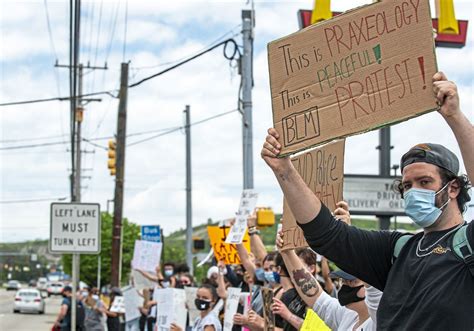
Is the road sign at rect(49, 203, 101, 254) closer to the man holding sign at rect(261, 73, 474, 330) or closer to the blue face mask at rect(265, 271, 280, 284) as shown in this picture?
the blue face mask at rect(265, 271, 280, 284)

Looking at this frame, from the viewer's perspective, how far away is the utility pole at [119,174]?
2589 centimetres

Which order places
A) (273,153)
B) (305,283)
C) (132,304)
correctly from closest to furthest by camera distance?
(273,153) → (305,283) → (132,304)

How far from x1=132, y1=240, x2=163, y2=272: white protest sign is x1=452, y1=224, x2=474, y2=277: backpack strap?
13.1 m

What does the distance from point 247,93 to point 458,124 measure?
13485 mm

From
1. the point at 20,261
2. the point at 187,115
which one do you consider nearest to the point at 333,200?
the point at 187,115

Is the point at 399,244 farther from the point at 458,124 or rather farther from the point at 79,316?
the point at 79,316

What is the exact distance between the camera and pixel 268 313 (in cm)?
676

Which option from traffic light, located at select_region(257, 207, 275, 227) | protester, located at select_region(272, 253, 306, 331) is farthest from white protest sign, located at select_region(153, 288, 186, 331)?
traffic light, located at select_region(257, 207, 275, 227)

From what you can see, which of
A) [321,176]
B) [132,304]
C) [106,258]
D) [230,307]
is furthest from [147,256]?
[106,258]

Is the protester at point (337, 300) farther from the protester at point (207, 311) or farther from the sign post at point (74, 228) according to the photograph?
the sign post at point (74, 228)

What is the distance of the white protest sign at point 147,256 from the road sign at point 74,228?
2.97 m

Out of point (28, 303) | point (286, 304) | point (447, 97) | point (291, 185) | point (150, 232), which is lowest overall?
point (28, 303)

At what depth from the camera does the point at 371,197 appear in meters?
20.1

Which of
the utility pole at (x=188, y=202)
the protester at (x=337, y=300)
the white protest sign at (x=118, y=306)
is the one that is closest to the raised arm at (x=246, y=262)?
the protester at (x=337, y=300)
